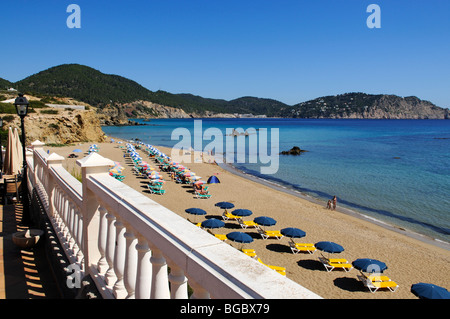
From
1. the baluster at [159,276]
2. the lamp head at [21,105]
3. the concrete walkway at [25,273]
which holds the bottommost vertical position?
the concrete walkway at [25,273]

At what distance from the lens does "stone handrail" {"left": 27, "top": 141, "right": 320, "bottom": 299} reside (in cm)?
129

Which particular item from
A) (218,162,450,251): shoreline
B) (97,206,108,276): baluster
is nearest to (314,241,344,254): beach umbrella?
(218,162,450,251): shoreline

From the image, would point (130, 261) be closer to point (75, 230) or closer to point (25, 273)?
point (75, 230)

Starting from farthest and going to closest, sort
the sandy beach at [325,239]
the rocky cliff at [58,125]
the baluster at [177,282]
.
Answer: the rocky cliff at [58,125]
the sandy beach at [325,239]
the baluster at [177,282]

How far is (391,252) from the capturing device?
1238 centimetres

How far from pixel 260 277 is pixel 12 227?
6.75 m

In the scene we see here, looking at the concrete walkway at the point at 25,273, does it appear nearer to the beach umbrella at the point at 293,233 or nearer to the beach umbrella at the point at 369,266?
the beach umbrella at the point at 369,266

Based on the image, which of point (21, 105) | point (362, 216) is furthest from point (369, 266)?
point (21, 105)

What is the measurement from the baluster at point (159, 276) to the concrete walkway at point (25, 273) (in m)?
2.30

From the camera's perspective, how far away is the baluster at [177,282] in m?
1.67

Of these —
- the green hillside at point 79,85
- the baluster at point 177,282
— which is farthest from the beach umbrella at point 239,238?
the green hillside at point 79,85

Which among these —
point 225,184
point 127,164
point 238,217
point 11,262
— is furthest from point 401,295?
point 127,164

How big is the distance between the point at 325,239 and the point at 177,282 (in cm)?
1281
